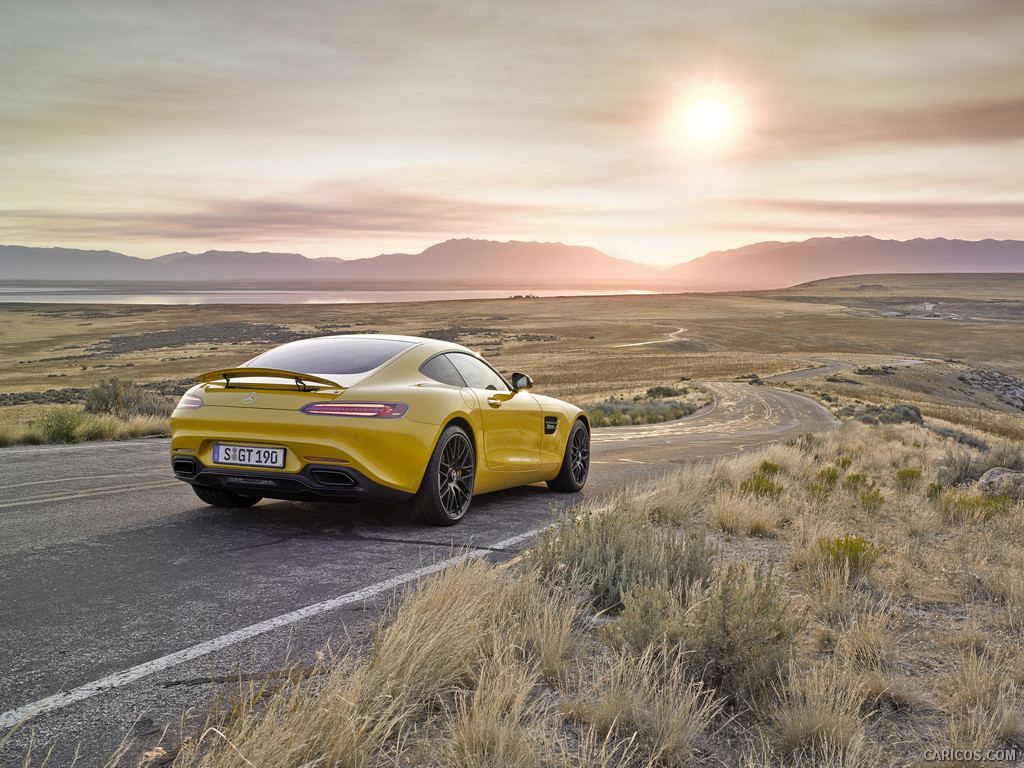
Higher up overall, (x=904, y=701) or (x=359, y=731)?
(x=359, y=731)

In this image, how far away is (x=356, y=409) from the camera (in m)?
5.77

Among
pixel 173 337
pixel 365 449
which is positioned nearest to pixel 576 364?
pixel 173 337

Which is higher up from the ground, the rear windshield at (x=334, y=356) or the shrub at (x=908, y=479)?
the rear windshield at (x=334, y=356)

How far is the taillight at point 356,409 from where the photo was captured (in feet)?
18.8

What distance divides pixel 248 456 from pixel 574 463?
4138 mm

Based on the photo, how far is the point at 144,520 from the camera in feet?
20.3

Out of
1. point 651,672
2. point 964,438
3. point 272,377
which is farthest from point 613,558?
point 964,438

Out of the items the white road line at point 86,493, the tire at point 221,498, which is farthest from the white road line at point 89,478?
the tire at point 221,498

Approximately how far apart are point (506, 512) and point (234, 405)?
9.18 ft

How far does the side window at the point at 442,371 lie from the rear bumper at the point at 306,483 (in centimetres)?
117

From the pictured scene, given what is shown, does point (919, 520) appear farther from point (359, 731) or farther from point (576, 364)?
point (576, 364)

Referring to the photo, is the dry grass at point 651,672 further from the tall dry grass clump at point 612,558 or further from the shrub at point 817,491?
the shrub at point 817,491

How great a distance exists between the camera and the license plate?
5702 mm

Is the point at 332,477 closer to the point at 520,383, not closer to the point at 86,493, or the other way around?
the point at 520,383
